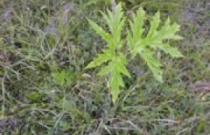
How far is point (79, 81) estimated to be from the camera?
1.68 meters

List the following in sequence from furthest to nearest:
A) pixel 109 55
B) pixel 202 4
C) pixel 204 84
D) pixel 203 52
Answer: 1. pixel 202 4
2. pixel 203 52
3. pixel 204 84
4. pixel 109 55

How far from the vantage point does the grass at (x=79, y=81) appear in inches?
63.3

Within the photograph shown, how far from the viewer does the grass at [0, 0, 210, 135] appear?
5.28 ft

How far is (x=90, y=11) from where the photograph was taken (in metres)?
1.85

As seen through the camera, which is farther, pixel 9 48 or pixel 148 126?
pixel 9 48

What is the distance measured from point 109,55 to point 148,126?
0.33 meters

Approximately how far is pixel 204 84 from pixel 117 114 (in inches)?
15.0

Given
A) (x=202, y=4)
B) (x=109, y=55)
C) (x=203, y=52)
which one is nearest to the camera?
(x=109, y=55)

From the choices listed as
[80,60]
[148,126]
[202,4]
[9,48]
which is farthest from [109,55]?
[202,4]

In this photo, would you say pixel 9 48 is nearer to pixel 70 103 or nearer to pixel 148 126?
pixel 70 103

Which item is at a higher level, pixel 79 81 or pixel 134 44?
pixel 134 44

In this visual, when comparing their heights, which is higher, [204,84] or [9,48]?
[9,48]

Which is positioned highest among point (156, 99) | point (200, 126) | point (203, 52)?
point (203, 52)

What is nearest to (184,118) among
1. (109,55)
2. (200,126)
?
(200,126)
